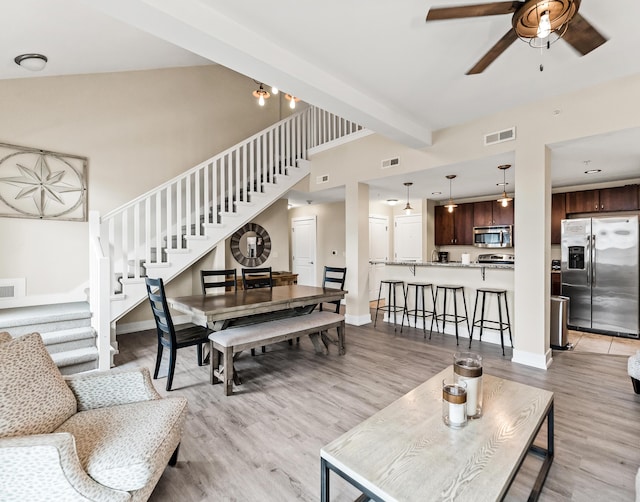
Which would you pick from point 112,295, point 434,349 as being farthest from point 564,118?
point 112,295

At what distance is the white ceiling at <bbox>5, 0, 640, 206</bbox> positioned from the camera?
7.32ft

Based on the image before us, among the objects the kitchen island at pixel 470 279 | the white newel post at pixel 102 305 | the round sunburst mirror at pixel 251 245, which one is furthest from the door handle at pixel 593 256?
the white newel post at pixel 102 305

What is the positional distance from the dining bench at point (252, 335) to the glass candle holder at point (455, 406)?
188cm

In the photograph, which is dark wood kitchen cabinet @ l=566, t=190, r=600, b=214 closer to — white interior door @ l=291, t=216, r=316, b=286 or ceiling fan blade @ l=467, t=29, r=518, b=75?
ceiling fan blade @ l=467, t=29, r=518, b=75

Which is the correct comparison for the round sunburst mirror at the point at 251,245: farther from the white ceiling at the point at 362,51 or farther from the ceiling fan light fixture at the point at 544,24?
the ceiling fan light fixture at the point at 544,24

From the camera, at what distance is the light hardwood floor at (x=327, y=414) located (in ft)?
5.91

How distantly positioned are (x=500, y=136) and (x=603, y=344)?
3.25 meters

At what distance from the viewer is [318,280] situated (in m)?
8.53

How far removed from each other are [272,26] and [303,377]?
3.10 m

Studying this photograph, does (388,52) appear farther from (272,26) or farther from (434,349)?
(434,349)

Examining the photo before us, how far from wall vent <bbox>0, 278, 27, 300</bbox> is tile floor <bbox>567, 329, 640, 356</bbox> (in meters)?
7.11

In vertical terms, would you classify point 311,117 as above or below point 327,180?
above

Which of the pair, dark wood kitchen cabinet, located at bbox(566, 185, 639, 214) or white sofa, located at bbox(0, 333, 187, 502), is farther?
dark wood kitchen cabinet, located at bbox(566, 185, 639, 214)

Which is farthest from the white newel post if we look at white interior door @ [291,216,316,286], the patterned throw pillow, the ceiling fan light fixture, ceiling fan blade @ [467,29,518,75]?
white interior door @ [291,216,316,286]
